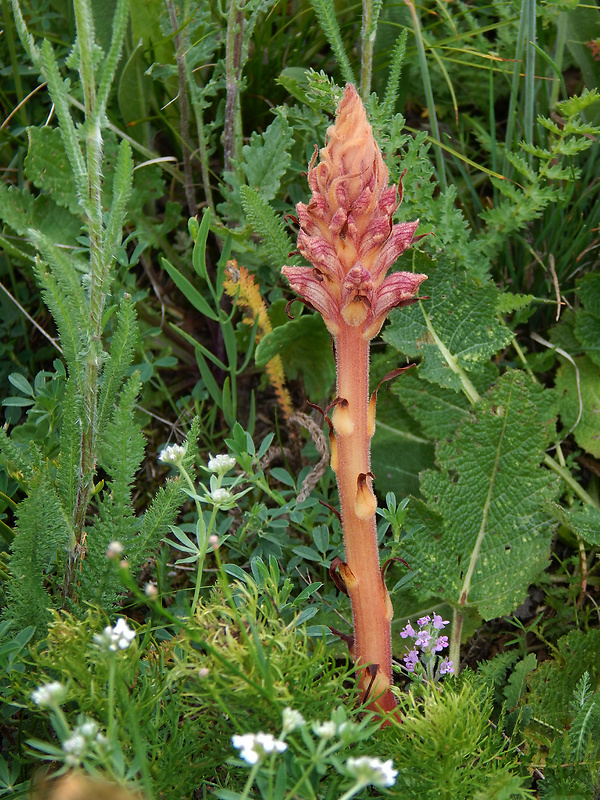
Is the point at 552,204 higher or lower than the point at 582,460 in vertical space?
higher

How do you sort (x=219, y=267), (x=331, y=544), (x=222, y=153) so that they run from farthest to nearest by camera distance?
(x=222, y=153) < (x=219, y=267) < (x=331, y=544)

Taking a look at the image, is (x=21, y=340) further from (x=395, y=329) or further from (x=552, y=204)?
(x=552, y=204)

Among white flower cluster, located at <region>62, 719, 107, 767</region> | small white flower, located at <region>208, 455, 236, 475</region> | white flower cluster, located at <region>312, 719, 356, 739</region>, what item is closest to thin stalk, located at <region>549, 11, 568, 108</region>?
small white flower, located at <region>208, 455, 236, 475</region>

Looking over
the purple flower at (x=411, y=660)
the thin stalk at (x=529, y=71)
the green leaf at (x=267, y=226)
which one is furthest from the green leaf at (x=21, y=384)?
the thin stalk at (x=529, y=71)

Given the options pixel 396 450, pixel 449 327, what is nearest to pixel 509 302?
pixel 449 327

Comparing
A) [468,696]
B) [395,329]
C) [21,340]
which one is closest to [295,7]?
[395,329]

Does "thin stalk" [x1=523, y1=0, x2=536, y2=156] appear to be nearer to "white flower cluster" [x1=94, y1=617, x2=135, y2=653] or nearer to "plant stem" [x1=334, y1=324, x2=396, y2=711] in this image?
"plant stem" [x1=334, y1=324, x2=396, y2=711]

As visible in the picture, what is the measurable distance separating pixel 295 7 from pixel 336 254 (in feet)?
4.91

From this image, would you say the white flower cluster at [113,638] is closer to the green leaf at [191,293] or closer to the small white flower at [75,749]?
the small white flower at [75,749]

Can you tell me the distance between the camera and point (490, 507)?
1878 mm

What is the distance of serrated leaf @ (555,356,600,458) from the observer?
2152mm

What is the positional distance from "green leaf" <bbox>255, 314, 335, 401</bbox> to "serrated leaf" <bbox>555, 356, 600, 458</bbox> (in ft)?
2.30

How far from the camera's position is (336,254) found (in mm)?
1355

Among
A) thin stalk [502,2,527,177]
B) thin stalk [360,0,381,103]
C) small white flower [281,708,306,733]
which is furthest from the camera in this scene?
→ thin stalk [502,2,527,177]
